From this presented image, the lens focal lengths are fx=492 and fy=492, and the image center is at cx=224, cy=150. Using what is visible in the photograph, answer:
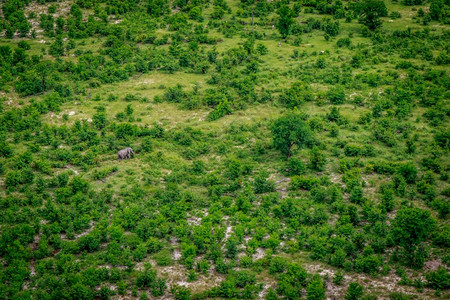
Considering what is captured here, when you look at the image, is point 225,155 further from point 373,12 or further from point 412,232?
point 373,12

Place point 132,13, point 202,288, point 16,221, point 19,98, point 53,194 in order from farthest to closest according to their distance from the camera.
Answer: point 132,13 → point 19,98 → point 53,194 → point 16,221 → point 202,288

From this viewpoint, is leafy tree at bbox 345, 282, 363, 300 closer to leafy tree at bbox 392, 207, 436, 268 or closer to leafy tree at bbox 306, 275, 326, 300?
leafy tree at bbox 306, 275, 326, 300

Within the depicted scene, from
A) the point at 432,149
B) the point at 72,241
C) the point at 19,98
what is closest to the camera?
the point at 72,241

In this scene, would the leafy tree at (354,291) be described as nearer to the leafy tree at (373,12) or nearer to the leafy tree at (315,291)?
the leafy tree at (315,291)

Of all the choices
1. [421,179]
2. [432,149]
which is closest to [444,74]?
[432,149]

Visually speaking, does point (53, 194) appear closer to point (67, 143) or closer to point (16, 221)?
point (16, 221)

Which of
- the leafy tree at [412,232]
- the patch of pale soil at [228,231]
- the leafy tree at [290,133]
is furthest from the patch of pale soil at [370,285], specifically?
the leafy tree at [290,133]
